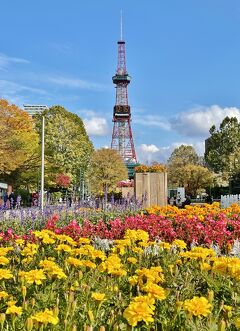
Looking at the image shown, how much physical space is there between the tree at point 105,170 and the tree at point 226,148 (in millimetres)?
10229

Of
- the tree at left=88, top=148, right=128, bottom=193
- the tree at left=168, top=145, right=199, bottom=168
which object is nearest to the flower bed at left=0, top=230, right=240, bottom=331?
the tree at left=88, top=148, right=128, bottom=193

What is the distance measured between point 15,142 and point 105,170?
73.7ft

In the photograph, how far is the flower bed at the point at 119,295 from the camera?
2.47m

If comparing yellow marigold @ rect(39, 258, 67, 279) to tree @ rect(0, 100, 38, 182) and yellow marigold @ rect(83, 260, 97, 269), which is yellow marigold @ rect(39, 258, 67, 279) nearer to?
yellow marigold @ rect(83, 260, 97, 269)

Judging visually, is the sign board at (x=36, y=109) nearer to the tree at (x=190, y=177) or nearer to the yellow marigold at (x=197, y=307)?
the tree at (x=190, y=177)

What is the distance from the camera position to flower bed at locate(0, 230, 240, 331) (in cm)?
247

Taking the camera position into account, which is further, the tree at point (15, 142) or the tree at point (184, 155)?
the tree at point (184, 155)

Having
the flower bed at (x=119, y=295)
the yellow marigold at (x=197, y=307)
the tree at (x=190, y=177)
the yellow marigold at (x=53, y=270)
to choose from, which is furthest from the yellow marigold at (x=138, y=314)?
the tree at (x=190, y=177)

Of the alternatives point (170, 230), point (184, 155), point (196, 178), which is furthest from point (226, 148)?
point (170, 230)

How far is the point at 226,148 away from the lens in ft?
170

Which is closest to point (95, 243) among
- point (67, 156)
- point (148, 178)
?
point (148, 178)

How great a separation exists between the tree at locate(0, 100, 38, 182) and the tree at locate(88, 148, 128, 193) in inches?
483

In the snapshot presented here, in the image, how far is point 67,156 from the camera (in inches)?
1624

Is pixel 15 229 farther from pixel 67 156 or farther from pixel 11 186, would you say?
pixel 67 156
